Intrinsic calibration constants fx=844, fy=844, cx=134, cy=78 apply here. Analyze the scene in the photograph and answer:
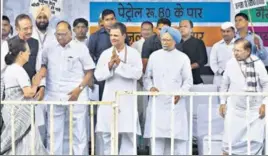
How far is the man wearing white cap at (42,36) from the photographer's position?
33.6 feet

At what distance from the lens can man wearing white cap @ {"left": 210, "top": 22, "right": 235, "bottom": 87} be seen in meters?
11.0

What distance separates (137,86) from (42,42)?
4.41 ft

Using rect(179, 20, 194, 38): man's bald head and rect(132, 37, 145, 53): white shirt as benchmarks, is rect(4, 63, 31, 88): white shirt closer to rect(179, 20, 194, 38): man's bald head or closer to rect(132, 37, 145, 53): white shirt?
rect(132, 37, 145, 53): white shirt

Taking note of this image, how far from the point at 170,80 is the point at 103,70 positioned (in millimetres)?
812

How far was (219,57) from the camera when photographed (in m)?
11.1

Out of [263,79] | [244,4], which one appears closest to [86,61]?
[263,79]

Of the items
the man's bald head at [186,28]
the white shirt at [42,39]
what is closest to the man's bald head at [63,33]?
the white shirt at [42,39]

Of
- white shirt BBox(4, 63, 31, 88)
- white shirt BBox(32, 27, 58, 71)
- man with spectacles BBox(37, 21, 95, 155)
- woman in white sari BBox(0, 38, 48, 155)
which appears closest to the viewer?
woman in white sari BBox(0, 38, 48, 155)

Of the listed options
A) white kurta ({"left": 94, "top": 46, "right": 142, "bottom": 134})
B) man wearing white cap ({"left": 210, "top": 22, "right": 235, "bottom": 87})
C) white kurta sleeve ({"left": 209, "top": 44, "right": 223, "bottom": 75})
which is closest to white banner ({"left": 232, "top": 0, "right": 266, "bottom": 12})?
man wearing white cap ({"left": 210, "top": 22, "right": 235, "bottom": 87})

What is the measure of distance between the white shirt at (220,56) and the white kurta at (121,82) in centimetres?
139

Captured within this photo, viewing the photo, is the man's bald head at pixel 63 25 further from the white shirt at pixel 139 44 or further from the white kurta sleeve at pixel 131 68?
the white shirt at pixel 139 44

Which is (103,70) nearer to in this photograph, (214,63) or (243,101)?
(243,101)

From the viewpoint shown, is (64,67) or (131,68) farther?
(64,67)

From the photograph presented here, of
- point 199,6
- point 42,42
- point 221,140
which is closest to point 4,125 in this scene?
point 42,42
